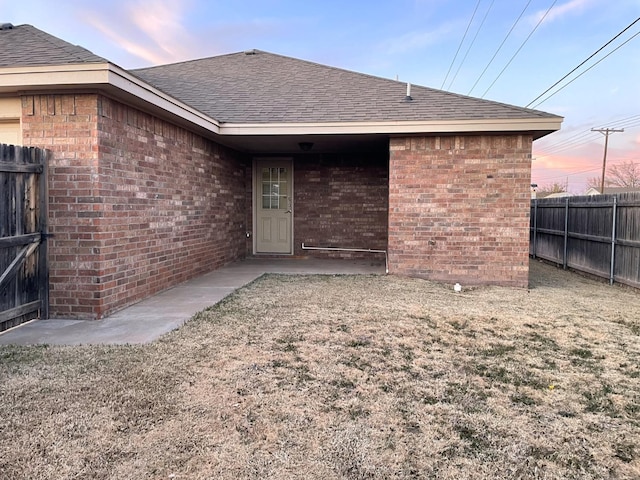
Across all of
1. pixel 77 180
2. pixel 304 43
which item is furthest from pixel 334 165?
pixel 304 43

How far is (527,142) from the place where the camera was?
6.91 meters

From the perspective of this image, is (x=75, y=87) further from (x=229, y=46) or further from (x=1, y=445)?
(x=229, y=46)

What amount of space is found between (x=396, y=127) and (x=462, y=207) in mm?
1725

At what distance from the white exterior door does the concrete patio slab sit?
2490 millimetres

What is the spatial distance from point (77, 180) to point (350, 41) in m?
13.6

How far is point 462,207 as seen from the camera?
715cm

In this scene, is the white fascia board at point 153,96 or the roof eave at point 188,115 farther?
the white fascia board at point 153,96

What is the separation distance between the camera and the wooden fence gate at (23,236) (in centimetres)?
404

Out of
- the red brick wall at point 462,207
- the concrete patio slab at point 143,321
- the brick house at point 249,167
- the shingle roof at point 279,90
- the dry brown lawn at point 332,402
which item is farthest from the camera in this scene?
the red brick wall at point 462,207

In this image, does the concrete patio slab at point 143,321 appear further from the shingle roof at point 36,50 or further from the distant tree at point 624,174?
the distant tree at point 624,174

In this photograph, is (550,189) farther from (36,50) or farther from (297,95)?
(36,50)

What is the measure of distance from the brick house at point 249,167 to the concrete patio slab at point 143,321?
0.70 ft

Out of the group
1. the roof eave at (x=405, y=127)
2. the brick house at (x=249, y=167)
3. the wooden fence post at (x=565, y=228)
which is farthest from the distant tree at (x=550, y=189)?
the roof eave at (x=405, y=127)

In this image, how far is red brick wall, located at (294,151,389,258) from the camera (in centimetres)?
1004
